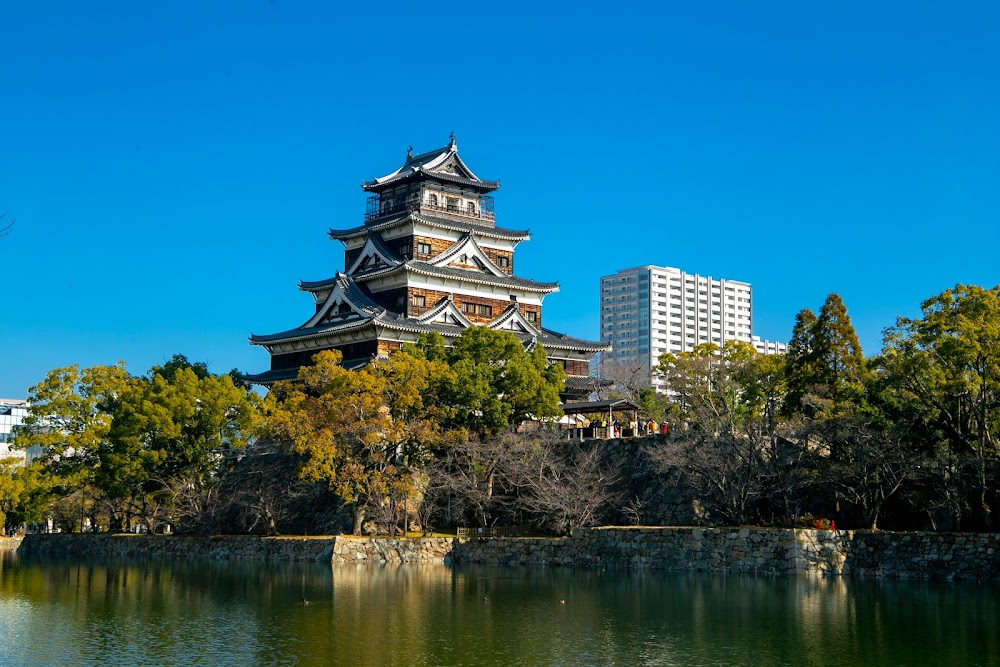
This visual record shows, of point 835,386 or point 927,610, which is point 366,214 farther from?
point 927,610

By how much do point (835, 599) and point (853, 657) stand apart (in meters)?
8.28

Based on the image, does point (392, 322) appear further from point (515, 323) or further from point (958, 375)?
point (958, 375)

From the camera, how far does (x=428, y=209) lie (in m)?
57.9

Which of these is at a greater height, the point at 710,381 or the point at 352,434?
the point at 710,381

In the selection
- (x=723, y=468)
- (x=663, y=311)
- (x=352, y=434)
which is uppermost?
(x=663, y=311)

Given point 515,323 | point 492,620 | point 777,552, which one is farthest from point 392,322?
point 492,620

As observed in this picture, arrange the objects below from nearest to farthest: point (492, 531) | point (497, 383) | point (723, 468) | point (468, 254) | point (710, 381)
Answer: point (723, 468), point (492, 531), point (497, 383), point (710, 381), point (468, 254)

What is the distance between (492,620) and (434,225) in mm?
33341

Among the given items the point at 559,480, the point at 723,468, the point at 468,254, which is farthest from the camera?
the point at 468,254

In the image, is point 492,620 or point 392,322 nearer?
point 492,620

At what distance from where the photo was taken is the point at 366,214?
197 ft

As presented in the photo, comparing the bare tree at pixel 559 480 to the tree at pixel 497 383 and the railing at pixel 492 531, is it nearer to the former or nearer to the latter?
the railing at pixel 492 531

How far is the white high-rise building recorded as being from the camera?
142125 millimetres

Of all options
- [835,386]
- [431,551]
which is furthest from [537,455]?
[835,386]
